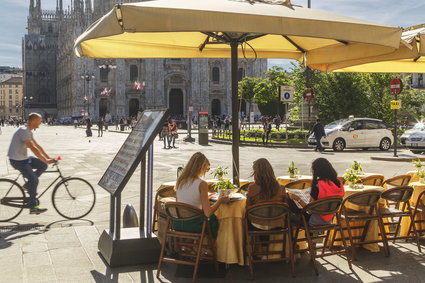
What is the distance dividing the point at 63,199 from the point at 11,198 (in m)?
0.75

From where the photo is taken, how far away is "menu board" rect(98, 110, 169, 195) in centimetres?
515

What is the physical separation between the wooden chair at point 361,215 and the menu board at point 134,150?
7.22 feet

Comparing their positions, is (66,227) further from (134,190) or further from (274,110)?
(274,110)

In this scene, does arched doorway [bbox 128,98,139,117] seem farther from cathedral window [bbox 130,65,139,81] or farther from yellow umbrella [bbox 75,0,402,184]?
yellow umbrella [bbox 75,0,402,184]

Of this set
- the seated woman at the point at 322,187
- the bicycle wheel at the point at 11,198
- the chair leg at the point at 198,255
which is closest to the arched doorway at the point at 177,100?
the bicycle wheel at the point at 11,198

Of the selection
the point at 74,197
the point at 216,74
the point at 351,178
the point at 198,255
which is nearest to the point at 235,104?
the point at 351,178

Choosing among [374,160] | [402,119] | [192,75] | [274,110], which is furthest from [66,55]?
[374,160]

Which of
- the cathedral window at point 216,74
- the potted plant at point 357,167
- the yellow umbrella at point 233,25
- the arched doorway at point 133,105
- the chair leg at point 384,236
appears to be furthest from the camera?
the cathedral window at point 216,74

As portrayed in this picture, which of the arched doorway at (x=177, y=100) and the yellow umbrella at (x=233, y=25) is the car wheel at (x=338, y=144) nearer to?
Result: the yellow umbrella at (x=233, y=25)

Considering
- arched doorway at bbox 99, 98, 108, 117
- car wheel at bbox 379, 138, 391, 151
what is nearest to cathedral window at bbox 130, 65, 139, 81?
arched doorway at bbox 99, 98, 108, 117

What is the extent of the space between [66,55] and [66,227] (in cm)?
8232

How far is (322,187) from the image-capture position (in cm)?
532

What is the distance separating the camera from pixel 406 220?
6.42 metres

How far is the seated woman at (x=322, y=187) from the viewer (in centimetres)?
531
